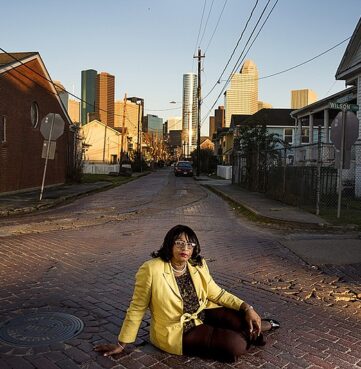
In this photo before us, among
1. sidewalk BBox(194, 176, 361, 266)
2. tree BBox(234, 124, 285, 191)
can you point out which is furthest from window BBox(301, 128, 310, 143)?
sidewalk BBox(194, 176, 361, 266)

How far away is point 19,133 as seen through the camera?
21.8m

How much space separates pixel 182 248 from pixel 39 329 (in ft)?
5.80

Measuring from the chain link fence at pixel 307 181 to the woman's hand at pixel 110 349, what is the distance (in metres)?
9.36

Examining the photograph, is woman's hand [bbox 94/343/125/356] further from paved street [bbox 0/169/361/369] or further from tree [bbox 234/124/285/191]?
tree [bbox 234/124/285/191]

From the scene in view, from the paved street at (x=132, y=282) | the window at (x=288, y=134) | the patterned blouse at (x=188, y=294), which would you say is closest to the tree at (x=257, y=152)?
the paved street at (x=132, y=282)

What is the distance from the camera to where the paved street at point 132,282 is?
388cm

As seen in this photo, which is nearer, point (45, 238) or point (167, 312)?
point (167, 312)

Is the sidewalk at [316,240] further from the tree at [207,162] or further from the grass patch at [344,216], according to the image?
the tree at [207,162]

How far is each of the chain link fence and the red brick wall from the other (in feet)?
37.1

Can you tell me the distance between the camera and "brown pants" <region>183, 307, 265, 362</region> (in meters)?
3.71

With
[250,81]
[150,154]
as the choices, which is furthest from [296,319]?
[150,154]

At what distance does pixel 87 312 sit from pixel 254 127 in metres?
20.8

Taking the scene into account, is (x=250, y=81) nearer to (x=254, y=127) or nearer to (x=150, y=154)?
(x=254, y=127)

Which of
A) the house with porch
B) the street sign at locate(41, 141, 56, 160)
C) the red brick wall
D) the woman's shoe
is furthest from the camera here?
the red brick wall
